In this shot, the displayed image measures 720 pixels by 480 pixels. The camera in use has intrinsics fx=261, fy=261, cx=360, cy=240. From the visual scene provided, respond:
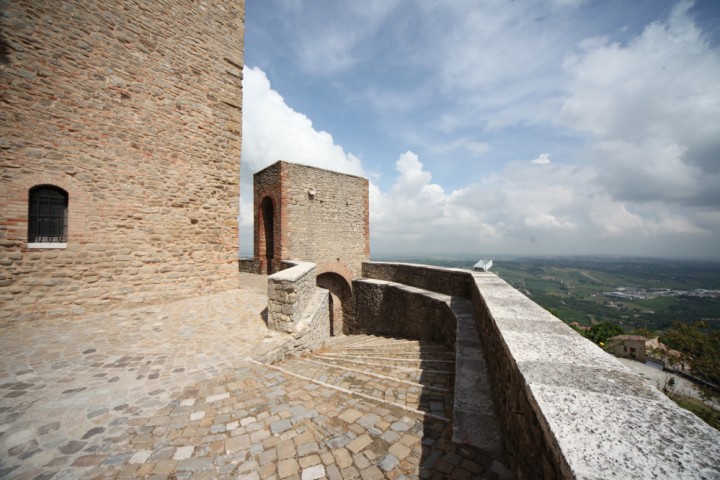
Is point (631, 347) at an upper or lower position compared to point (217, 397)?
lower

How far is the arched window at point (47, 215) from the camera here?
5.10 meters

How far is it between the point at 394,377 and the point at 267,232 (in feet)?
33.5

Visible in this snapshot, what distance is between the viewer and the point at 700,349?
938cm

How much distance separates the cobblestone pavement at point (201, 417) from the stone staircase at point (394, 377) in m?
0.03

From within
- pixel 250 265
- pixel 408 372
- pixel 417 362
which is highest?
pixel 250 265

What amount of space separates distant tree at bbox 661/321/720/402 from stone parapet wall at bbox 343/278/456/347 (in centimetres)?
934

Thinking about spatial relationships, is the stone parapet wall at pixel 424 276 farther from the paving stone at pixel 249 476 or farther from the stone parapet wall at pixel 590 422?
A: the paving stone at pixel 249 476

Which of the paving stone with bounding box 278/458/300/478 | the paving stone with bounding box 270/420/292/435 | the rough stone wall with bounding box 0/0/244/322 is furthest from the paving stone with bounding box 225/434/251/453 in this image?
the rough stone wall with bounding box 0/0/244/322

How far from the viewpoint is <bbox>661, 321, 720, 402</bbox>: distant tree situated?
8742 millimetres

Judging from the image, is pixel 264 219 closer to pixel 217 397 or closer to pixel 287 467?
pixel 217 397

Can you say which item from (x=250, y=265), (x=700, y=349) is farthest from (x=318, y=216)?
(x=700, y=349)

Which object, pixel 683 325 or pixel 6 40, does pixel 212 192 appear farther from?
pixel 683 325

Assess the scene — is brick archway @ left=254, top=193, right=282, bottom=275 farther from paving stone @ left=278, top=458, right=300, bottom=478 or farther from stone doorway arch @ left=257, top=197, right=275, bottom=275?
paving stone @ left=278, top=458, right=300, bottom=478

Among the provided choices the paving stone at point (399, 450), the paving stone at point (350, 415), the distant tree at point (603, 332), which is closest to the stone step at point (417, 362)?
the paving stone at point (350, 415)
